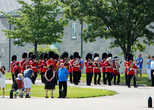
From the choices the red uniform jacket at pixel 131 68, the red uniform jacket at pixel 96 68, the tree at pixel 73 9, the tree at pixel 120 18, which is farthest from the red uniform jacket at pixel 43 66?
the tree at pixel 73 9

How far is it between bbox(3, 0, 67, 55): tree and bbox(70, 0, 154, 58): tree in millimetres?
11028

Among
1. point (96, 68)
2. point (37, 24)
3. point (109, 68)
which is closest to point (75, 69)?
point (96, 68)

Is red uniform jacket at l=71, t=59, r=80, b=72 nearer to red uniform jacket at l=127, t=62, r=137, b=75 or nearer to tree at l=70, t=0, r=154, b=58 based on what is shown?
red uniform jacket at l=127, t=62, r=137, b=75

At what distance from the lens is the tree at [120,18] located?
3819 cm

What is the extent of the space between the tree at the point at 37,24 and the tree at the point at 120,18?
11.0m

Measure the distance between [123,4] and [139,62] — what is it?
453 cm

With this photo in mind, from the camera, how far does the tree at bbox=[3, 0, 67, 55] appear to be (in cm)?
5069

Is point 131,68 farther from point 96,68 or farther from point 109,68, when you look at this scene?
point 96,68

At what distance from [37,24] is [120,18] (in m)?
14.1

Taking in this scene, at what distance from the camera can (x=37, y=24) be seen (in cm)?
5062

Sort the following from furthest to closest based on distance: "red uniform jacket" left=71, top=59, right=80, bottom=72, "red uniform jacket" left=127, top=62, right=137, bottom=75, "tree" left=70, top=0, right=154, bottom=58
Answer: "tree" left=70, top=0, right=154, bottom=58, "red uniform jacket" left=71, top=59, right=80, bottom=72, "red uniform jacket" left=127, top=62, right=137, bottom=75

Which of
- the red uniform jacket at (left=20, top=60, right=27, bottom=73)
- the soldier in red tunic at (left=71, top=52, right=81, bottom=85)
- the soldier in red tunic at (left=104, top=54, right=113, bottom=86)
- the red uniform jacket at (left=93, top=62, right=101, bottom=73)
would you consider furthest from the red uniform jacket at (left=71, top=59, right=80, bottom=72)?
the red uniform jacket at (left=20, top=60, right=27, bottom=73)

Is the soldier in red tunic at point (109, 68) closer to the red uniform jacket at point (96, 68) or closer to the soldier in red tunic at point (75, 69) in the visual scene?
the red uniform jacket at point (96, 68)

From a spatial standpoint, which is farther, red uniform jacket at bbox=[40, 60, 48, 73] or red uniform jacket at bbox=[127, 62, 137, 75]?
red uniform jacket at bbox=[40, 60, 48, 73]
